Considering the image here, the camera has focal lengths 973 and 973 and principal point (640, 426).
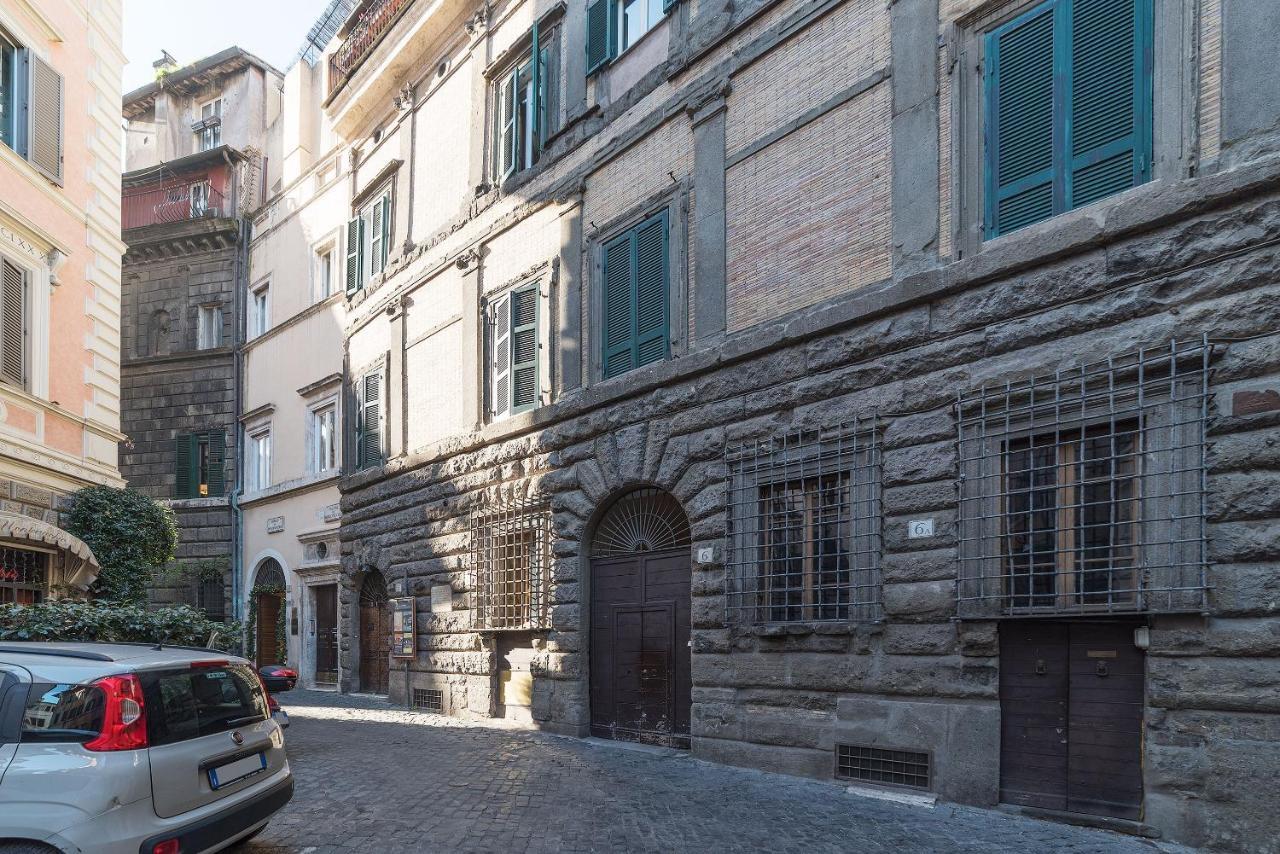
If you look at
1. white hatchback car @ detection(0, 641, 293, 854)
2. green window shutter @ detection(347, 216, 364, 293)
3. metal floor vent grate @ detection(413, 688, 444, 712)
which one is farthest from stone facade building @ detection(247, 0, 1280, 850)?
green window shutter @ detection(347, 216, 364, 293)

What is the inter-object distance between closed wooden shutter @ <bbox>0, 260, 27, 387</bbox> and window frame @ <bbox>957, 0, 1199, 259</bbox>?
1117 centimetres

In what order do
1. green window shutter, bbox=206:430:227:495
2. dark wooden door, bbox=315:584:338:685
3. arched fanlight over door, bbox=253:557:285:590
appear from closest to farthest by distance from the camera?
dark wooden door, bbox=315:584:338:685 < arched fanlight over door, bbox=253:557:285:590 < green window shutter, bbox=206:430:227:495

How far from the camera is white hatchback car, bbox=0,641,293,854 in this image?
4609 mm

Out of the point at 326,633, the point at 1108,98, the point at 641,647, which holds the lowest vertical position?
the point at 326,633

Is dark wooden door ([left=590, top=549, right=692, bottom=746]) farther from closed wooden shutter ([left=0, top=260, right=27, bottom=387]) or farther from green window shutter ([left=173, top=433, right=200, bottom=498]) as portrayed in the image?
green window shutter ([left=173, top=433, right=200, bottom=498])

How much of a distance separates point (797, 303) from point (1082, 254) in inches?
117

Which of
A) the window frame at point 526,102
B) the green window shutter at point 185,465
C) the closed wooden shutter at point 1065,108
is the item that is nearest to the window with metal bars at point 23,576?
the window frame at point 526,102

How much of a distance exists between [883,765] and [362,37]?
18.8 m

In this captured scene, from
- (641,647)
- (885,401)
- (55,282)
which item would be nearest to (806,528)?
(885,401)

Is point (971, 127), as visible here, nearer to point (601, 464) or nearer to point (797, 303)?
point (797, 303)

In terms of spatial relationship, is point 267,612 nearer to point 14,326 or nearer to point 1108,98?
point 14,326

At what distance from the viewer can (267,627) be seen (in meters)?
22.5

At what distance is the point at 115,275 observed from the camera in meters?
14.9

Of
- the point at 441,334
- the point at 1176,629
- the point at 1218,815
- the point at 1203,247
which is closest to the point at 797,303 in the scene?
the point at 1203,247
